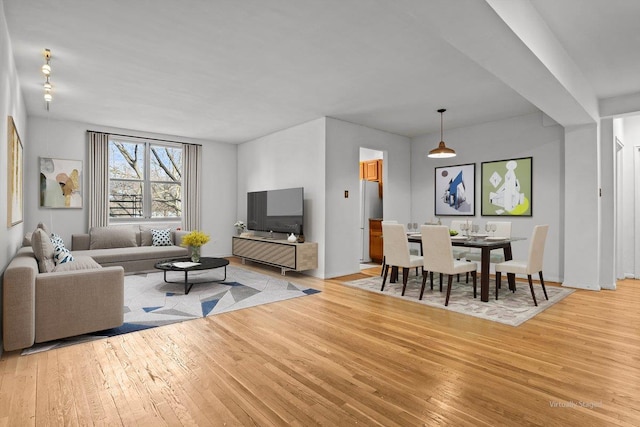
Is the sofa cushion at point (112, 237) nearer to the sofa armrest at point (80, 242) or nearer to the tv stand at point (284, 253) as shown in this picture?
the sofa armrest at point (80, 242)

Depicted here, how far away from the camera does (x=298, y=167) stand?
606cm

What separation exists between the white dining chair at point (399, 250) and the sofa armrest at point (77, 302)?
3.08 m

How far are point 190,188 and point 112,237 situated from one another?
1.82 m

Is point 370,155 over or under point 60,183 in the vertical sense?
over

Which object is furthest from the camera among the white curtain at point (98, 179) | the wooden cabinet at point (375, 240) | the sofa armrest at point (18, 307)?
the wooden cabinet at point (375, 240)

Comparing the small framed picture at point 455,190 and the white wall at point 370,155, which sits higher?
the white wall at point 370,155

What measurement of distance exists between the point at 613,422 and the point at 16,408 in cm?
316

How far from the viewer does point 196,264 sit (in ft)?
15.1

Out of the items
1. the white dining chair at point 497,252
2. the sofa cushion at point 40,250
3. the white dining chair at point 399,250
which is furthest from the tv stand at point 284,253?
the sofa cushion at point 40,250

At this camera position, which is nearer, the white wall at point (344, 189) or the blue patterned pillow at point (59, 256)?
the blue patterned pillow at point (59, 256)

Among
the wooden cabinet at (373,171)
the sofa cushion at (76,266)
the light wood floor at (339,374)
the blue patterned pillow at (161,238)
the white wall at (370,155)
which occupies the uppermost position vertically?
the white wall at (370,155)

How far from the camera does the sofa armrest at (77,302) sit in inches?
107

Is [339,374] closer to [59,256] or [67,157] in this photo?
[59,256]

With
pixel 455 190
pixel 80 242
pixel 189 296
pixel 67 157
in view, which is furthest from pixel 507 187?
pixel 67 157
